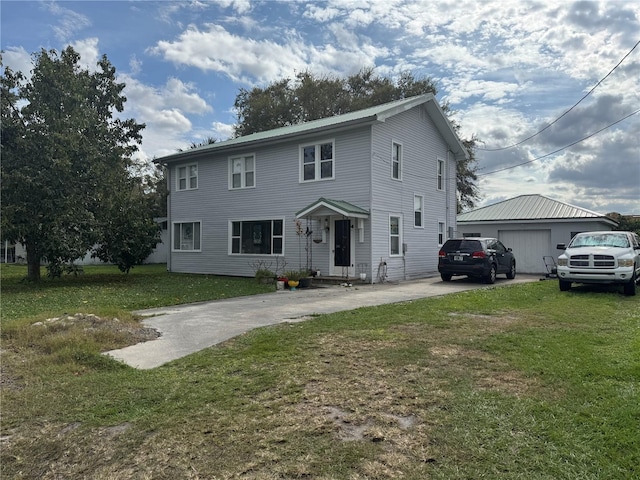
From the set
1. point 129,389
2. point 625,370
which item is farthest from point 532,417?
point 129,389

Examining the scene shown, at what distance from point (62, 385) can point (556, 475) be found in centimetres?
467

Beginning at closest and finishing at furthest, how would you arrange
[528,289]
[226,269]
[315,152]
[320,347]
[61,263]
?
[320,347]
[528,289]
[61,263]
[315,152]
[226,269]

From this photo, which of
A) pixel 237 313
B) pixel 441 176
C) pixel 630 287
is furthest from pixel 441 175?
pixel 237 313

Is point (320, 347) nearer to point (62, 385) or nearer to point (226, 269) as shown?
point (62, 385)

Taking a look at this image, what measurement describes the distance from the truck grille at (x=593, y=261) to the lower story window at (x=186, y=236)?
51.7ft

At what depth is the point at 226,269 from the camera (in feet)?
66.7

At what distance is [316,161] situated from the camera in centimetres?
1730

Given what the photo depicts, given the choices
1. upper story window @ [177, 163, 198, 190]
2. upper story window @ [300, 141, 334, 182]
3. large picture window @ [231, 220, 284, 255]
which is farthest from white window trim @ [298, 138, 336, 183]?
upper story window @ [177, 163, 198, 190]

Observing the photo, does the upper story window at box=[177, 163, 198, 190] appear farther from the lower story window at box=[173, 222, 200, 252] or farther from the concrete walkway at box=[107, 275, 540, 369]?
the concrete walkway at box=[107, 275, 540, 369]

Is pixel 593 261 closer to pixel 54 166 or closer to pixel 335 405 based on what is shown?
pixel 335 405

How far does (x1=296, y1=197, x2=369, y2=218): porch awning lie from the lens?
592 inches

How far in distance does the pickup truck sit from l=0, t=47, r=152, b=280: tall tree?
589 inches

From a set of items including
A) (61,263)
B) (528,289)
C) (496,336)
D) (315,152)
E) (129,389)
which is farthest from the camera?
(315,152)

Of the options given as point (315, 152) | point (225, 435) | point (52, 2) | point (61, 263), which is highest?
point (52, 2)
